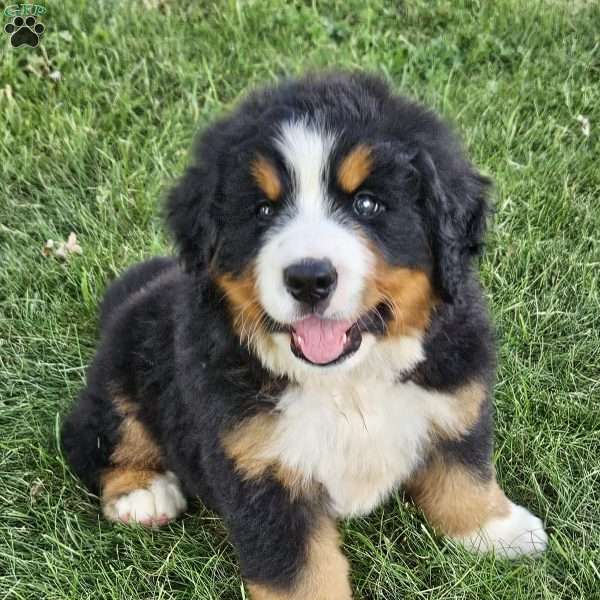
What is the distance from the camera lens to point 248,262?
242 cm

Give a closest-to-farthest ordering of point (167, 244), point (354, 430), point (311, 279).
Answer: point (311, 279)
point (354, 430)
point (167, 244)

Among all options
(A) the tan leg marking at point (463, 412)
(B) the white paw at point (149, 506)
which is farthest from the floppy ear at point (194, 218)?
(B) the white paw at point (149, 506)

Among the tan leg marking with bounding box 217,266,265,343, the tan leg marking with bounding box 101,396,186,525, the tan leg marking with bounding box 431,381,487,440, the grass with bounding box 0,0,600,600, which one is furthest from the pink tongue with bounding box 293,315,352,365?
the tan leg marking with bounding box 101,396,186,525

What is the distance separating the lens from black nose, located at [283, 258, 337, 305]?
222 cm

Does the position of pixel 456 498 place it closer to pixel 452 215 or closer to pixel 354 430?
pixel 354 430

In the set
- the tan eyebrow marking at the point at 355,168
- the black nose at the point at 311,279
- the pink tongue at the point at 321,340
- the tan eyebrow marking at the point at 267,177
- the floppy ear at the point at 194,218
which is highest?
the tan eyebrow marking at the point at 355,168

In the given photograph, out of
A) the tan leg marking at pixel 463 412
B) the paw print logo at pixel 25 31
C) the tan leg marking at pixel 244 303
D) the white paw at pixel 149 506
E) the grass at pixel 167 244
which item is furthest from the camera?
the paw print logo at pixel 25 31

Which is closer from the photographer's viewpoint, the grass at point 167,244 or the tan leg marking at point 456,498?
the tan leg marking at point 456,498

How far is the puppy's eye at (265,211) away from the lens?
240cm

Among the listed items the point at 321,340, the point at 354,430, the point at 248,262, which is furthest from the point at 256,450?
the point at 248,262

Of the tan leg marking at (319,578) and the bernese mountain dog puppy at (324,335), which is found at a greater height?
the bernese mountain dog puppy at (324,335)

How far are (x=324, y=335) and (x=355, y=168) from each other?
50 cm

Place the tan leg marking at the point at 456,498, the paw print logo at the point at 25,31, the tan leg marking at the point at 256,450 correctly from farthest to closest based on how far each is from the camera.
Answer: the paw print logo at the point at 25,31
the tan leg marking at the point at 456,498
the tan leg marking at the point at 256,450

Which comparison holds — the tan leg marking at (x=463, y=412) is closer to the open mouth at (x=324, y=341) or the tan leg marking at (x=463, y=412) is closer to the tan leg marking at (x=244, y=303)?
the open mouth at (x=324, y=341)
